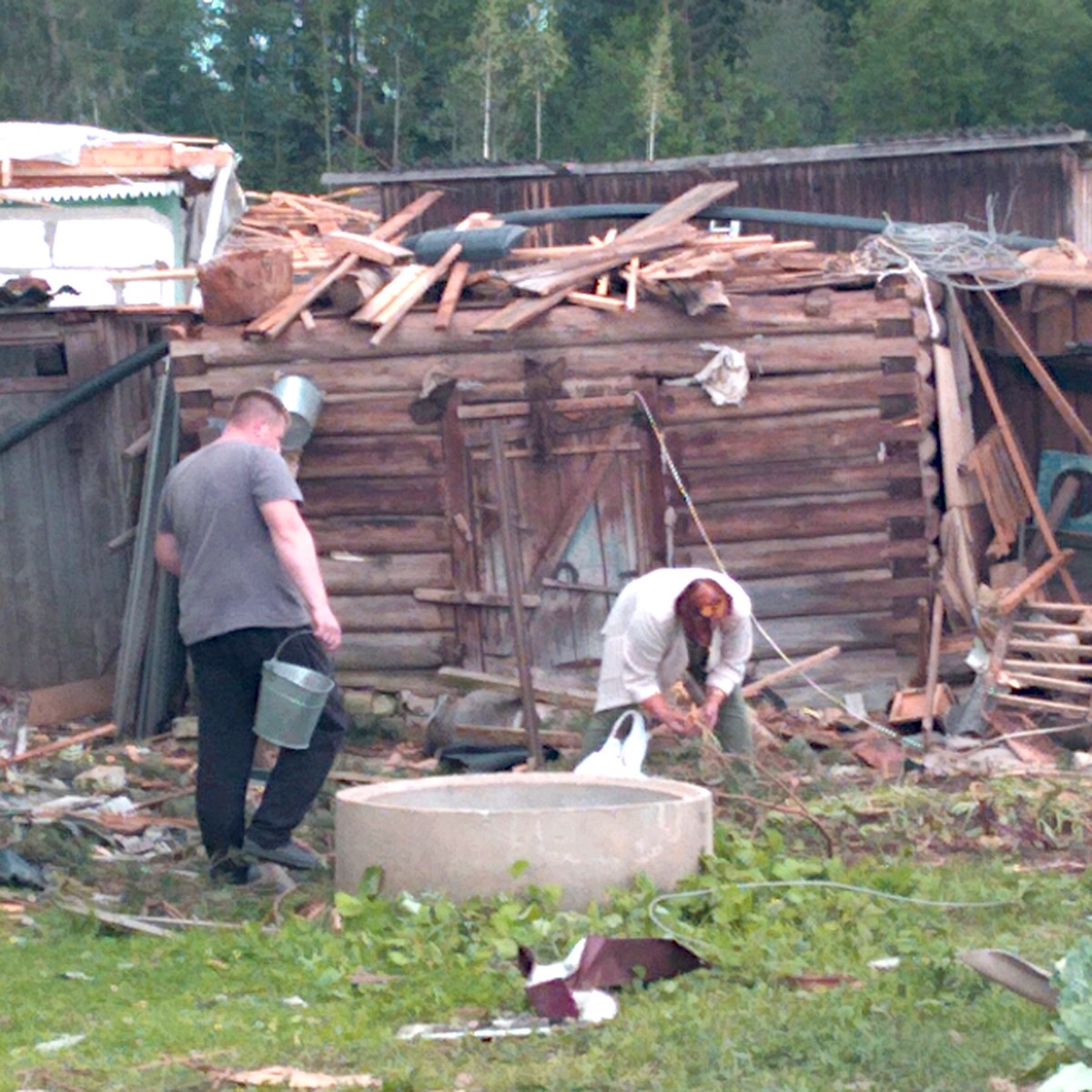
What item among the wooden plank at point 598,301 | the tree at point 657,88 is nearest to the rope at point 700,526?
the wooden plank at point 598,301

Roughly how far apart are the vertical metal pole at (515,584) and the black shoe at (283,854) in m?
2.94

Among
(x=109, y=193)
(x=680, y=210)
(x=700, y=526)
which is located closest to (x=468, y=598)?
(x=700, y=526)

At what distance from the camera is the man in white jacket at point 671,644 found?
325 inches

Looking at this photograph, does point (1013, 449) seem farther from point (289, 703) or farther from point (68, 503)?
point (289, 703)

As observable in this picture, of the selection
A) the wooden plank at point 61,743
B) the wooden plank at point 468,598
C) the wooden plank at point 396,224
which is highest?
the wooden plank at point 396,224

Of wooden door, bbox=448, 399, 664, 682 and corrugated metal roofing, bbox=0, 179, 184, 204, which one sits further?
corrugated metal roofing, bbox=0, 179, 184, 204

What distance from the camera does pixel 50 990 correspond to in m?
5.92

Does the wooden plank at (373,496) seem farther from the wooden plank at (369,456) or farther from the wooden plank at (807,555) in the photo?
the wooden plank at (807,555)

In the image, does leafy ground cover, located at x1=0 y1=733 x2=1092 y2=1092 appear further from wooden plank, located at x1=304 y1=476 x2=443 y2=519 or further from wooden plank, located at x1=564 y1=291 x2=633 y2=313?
wooden plank, located at x1=564 y1=291 x2=633 y2=313

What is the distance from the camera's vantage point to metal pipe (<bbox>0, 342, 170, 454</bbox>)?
12.1m

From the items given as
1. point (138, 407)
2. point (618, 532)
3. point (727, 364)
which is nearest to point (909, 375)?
point (727, 364)

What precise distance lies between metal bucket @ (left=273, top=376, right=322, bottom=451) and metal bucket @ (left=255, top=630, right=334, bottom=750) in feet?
13.8

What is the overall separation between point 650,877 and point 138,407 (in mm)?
7103

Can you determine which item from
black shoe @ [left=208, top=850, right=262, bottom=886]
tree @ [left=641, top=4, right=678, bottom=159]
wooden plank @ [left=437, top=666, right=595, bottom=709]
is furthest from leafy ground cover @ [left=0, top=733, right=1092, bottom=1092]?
tree @ [left=641, top=4, right=678, bottom=159]
